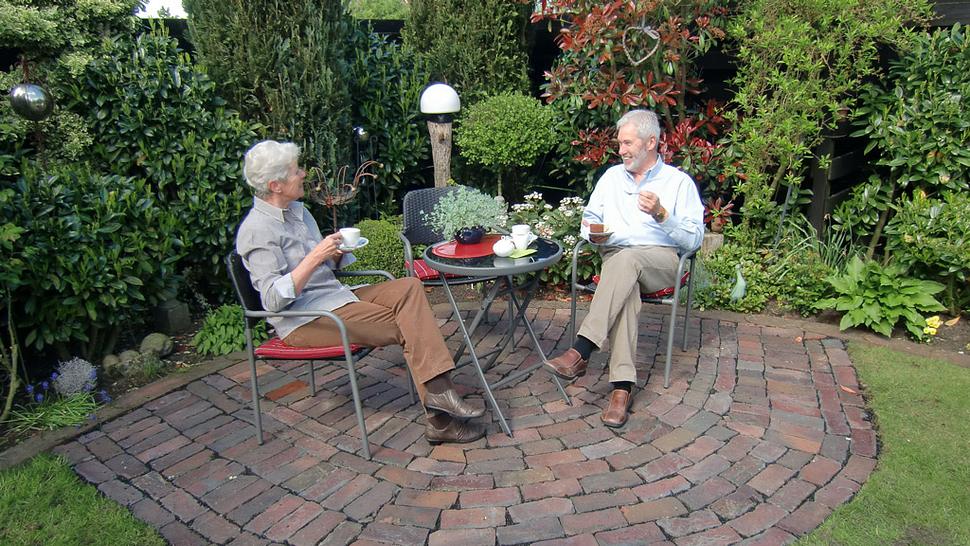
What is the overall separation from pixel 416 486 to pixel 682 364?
1.90 metres

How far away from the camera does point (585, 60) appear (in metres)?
5.66

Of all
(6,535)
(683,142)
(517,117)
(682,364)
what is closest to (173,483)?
(6,535)

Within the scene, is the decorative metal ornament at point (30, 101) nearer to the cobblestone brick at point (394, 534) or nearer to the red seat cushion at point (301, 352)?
the red seat cushion at point (301, 352)

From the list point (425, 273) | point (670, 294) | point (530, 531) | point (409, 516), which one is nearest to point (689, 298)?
point (670, 294)

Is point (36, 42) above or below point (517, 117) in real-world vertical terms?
above

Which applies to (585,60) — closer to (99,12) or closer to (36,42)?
(99,12)

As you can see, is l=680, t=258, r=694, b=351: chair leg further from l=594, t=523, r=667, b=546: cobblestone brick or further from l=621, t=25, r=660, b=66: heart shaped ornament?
l=621, t=25, r=660, b=66: heart shaped ornament

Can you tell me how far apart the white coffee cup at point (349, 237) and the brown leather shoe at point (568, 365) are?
1124mm

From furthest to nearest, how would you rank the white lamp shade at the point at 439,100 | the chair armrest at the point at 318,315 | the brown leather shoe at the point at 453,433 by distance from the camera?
the white lamp shade at the point at 439,100 < the brown leather shoe at the point at 453,433 < the chair armrest at the point at 318,315

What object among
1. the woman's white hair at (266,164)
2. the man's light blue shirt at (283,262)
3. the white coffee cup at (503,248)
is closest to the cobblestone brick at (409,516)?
the man's light blue shirt at (283,262)

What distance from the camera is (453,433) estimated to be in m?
3.20

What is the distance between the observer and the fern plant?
4.36m

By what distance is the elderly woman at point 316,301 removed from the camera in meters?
3.07

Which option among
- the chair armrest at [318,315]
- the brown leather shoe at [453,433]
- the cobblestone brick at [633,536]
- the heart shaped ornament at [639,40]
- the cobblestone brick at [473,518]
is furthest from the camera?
the heart shaped ornament at [639,40]
